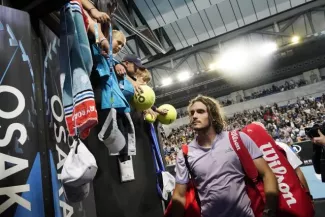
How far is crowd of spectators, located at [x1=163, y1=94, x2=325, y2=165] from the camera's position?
14995 millimetres

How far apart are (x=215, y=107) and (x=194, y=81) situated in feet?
55.8

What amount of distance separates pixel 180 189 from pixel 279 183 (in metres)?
0.79

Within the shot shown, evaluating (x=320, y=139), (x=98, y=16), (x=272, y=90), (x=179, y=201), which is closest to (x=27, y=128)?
(x=98, y=16)

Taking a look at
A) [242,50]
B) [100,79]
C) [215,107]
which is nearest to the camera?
[100,79]

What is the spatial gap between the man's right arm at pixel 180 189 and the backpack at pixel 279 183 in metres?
0.47

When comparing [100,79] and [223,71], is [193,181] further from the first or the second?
[223,71]

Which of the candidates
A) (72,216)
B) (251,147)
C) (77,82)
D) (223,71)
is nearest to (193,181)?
(251,147)

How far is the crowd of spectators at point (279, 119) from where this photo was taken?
15.0 metres

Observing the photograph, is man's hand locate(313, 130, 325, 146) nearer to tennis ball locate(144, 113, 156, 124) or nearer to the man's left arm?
the man's left arm

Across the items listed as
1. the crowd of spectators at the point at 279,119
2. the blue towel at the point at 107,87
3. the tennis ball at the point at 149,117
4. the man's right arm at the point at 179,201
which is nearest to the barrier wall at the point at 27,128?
the blue towel at the point at 107,87

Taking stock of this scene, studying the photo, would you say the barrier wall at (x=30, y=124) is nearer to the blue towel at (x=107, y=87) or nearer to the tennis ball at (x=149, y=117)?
the blue towel at (x=107, y=87)

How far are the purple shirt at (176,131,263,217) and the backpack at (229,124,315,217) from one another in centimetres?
6

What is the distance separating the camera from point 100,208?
2.44 meters

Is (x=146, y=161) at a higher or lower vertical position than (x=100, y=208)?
higher
